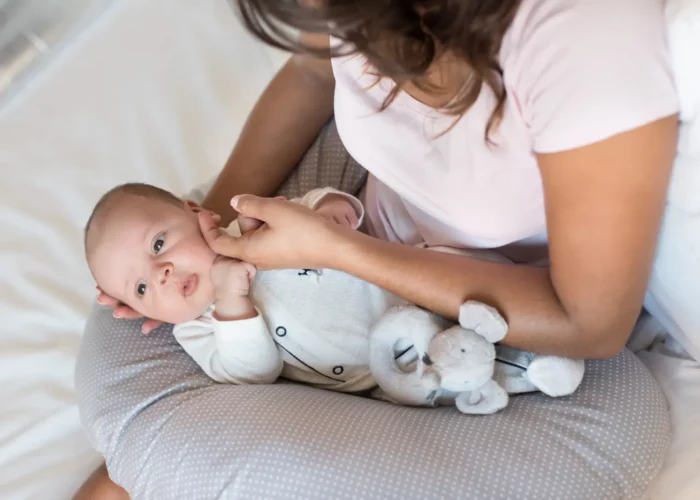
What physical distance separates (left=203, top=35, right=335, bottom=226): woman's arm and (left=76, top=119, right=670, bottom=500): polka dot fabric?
1.26 feet

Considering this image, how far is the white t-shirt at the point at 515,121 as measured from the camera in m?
0.64

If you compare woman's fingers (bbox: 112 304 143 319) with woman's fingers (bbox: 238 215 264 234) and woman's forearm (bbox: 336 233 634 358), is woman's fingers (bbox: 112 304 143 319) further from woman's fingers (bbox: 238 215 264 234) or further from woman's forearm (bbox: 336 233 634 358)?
woman's forearm (bbox: 336 233 634 358)

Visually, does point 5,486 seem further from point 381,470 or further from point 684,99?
point 684,99

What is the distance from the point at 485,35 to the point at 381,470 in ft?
1.61

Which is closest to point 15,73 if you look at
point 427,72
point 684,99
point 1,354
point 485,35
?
point 1,354

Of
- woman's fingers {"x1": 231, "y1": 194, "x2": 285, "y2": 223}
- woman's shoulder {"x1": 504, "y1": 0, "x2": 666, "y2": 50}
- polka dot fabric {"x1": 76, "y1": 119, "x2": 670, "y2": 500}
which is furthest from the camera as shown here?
woman's fingers {"x1": 231, "y1": 194, "x2": 285, "y2": 223}

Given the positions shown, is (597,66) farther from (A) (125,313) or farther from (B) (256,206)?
(A) (125,313)

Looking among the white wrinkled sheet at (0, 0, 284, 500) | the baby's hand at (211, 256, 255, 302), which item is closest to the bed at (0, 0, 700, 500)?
the white wrinkled sheet at (0, 0, 284, 500)

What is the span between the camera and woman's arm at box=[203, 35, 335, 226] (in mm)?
1227

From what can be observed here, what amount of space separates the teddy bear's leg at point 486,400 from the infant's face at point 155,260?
0.42 meters

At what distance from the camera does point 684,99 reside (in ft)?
2.20

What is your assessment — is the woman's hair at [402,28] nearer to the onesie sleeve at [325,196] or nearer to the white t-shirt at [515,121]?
the white t-shirt at [515,121]

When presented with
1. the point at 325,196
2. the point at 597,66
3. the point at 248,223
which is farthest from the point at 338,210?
the point at 597,66

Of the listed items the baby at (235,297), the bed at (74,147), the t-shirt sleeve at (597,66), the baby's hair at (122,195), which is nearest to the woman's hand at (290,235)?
the baby at (235,297)
